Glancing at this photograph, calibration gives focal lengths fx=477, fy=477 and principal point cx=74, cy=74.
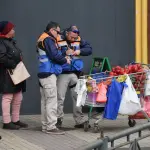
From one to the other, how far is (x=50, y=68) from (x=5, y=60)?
28.9 inches

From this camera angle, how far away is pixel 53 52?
738 centimetres

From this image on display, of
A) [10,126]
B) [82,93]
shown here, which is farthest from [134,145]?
[10,126]

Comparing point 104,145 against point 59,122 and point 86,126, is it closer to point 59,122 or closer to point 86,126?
point 86,126

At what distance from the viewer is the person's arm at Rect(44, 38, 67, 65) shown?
738 cm

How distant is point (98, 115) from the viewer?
812 cm

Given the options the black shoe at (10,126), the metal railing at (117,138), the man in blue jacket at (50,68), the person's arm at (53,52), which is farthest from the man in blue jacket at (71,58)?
the metal railing at (117,138)

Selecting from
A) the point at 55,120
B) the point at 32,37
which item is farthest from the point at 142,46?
the point at 55,120

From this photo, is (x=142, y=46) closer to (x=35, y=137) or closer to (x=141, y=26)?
(x=141, y=26)

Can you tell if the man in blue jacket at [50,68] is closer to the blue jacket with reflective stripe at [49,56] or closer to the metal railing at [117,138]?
the blue jacket with reflective stripe at [49,56]

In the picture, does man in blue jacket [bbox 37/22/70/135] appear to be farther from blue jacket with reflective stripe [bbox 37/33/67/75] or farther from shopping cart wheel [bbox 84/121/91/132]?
shopping cart wheel [bbox 84/121/91/132]

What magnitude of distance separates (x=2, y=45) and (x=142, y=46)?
133 inches

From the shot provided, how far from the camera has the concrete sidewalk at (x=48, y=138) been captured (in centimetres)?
685

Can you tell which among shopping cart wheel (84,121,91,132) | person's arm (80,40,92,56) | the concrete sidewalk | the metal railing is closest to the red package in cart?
the concrete sidewalk

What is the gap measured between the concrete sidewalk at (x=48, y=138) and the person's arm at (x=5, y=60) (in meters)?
1.09
